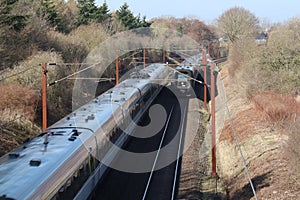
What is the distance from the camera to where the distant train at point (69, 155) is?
24.1 feet

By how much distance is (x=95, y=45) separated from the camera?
1281 inches

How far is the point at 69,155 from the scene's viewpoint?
30.1 ft

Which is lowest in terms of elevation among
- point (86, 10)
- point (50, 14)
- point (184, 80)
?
point (184, 80)

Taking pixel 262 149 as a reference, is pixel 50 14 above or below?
above

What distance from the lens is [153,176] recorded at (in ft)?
45.6

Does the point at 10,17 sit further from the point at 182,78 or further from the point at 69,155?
the point at 69,155

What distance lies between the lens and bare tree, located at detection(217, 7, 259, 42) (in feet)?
163

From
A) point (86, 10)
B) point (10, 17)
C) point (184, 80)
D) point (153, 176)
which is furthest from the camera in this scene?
point (86, 10)

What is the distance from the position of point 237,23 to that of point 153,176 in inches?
1652

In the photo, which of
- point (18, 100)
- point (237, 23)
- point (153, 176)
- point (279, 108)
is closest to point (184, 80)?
point (279, 108)

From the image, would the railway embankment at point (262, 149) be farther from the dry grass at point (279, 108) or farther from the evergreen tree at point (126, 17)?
the evergreen tree at point (126, 17)

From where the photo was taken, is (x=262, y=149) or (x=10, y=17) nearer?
(x=262, y=149)

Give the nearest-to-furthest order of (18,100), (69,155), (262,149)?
(69,155) < (262,149) < (18,100)

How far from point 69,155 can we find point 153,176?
542 centimetres
